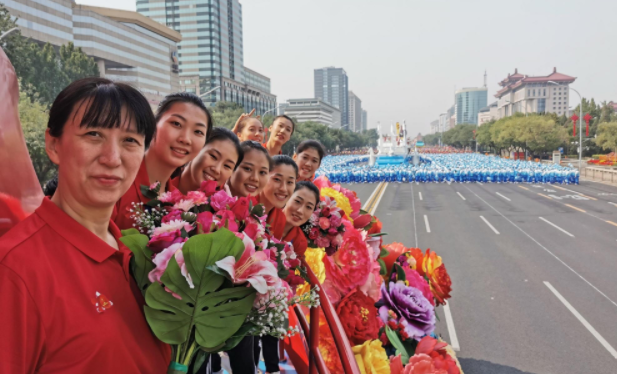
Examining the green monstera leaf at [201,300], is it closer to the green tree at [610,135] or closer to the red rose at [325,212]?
the red rose at [325,212]

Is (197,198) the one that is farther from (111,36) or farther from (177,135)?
(111,36)

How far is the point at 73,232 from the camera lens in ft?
4.38

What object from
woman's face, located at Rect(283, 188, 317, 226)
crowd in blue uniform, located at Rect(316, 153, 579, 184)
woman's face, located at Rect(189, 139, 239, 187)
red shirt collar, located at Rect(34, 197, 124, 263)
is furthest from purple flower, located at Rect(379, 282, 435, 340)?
crowd in blue uniform, located at Rect(316, 153, 579, 184)

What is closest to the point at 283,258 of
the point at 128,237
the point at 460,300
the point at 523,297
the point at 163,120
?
the point at 128,237

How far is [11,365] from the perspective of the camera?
1.12 meters

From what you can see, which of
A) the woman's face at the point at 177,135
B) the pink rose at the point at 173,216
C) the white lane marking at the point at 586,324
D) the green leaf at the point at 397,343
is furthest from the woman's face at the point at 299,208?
the white lane marking at the point at 586,324

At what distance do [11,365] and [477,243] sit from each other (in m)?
15.1

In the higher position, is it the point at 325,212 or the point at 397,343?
the point at 325,212

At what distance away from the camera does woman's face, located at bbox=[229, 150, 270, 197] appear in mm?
3244

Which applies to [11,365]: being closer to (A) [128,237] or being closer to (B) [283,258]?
(A) [128,237]

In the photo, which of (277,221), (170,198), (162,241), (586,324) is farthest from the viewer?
(586,324)

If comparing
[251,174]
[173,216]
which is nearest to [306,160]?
[251,174]

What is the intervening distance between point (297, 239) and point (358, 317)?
79 centimetres

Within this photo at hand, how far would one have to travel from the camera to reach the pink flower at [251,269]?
1251 millimetres
